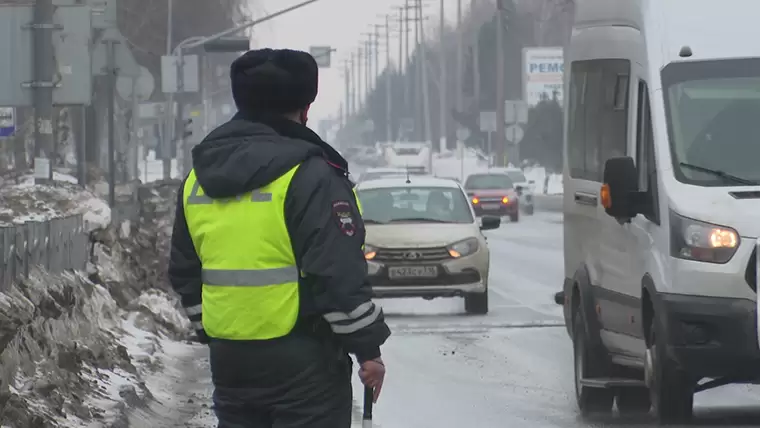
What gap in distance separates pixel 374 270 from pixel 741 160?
9482mm

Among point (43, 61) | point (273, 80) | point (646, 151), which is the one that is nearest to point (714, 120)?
point (646, 151)

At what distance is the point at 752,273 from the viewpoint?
9.00 metres

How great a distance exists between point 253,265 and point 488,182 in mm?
43518

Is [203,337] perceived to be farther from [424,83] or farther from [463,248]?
[424,83]

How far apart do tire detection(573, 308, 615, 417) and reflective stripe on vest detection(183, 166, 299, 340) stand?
5.76m

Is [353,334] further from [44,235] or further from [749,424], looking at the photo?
[44,235]

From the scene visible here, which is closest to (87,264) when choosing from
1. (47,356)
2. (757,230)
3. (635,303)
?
(47,356)

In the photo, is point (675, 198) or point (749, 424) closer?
point (675, 198)

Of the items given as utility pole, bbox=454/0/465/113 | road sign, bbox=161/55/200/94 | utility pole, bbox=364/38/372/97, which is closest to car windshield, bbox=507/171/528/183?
road sign, bbox=161/55/200/94

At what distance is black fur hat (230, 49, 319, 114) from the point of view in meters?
5.32

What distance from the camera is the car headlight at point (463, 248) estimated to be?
62.4 feet

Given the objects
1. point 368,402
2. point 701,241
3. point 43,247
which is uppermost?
point 701,241

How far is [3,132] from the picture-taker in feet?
70.7

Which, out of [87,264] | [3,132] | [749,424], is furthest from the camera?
[3,132]
